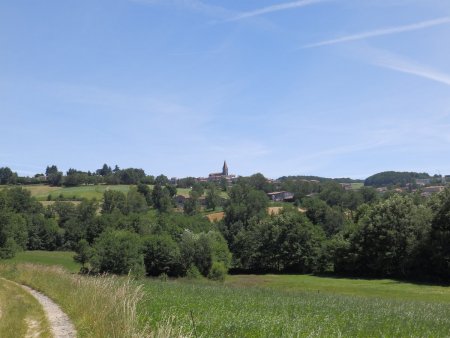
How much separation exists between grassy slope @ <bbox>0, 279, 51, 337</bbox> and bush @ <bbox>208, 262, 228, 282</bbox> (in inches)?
1764

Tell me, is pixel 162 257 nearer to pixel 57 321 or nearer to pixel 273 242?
pixel 273 242

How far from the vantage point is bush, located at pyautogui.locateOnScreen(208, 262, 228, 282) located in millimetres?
68500

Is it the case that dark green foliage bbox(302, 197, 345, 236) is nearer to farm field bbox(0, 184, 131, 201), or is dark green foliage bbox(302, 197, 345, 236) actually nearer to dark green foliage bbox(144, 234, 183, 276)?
dark green foliage bbox(144, 234, 183, 276)

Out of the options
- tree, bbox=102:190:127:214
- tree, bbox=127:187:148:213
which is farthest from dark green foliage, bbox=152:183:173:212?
tree, bbox=102:190:127:214

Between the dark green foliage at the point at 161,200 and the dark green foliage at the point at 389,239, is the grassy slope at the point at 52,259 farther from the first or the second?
the dark green foliage at the point at 161,200

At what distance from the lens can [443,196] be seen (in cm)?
6788

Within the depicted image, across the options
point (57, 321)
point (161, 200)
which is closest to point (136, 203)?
point (161, 200)

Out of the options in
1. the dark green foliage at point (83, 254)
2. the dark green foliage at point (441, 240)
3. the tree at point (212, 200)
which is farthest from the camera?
the tree at point (212, 200)

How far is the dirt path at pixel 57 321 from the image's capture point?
548 inches

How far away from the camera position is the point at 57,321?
641 inches

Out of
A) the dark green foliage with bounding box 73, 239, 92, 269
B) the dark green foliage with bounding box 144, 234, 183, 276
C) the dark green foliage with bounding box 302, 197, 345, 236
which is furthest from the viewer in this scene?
the dark green foliage with bounding box 302, 197, 345, 236

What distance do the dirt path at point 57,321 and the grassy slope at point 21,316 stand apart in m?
0.21

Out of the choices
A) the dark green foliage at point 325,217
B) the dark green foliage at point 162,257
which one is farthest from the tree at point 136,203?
the dark green foliage at point 162,257

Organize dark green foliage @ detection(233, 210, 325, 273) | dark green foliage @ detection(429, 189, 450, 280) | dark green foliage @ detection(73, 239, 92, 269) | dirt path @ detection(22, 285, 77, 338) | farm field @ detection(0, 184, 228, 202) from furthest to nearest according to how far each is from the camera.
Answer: farm field @ detection(0, 184, 228, 202) → dark green foliage @ detection(233, 210, 325, 273) → dark green foliage @ detection(73, 239, 92, 269) → dark green foliage @ detection(429, 189, 450, 280) → dirt path @ detection(22, 285, 77, 338)
